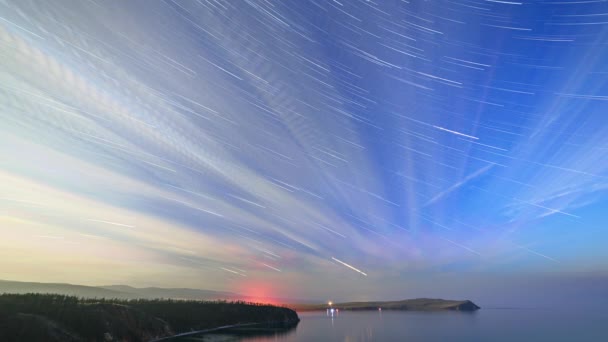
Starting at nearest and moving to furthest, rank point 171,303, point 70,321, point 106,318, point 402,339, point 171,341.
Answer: point 70,321, point 106,318, point 171,341, point 402,339, point 171,303

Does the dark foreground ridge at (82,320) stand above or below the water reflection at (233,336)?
above

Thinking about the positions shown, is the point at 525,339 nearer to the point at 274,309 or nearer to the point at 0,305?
the point at 274,309

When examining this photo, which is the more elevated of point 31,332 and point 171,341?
point 31,332

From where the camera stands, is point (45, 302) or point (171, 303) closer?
point (45, 302)

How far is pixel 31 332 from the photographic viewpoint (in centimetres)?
4150

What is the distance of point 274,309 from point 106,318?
9180 cm

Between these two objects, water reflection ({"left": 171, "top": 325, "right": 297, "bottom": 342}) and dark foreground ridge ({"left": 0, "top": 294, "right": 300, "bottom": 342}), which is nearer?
dark foreground ridge ({"left": 0, "top": 294, "right": 300, "bottom": 342})

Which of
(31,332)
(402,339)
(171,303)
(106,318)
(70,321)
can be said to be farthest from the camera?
(171,303)

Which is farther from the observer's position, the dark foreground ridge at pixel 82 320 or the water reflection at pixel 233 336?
the water reflection at pixel 233 336

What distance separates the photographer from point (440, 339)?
78.4 meters

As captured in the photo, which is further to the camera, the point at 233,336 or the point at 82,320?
the point at 233,336

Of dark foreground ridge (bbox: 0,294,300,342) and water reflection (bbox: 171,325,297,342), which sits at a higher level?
dark foreground ridge (bbox: 0,294,300,342)

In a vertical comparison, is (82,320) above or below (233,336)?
above

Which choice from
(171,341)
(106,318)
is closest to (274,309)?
(171,341)
